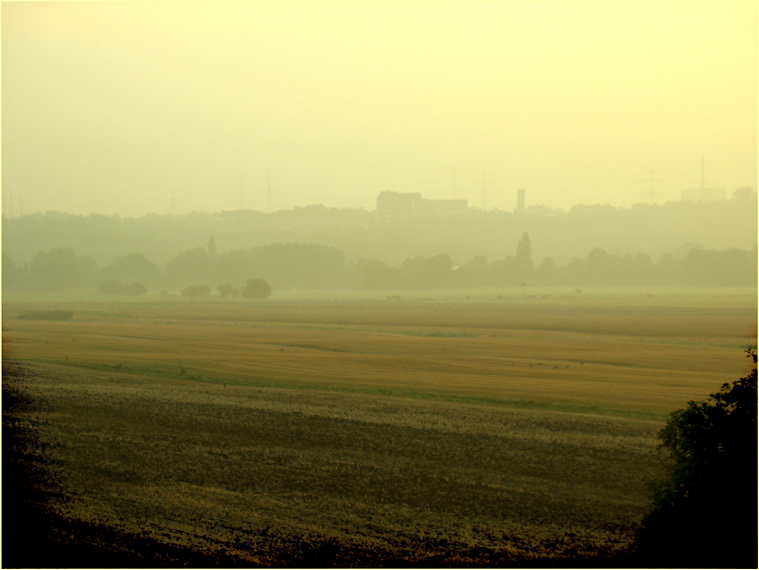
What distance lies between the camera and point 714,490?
9.14 m

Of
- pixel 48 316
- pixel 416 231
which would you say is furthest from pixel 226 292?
pixel 416 231

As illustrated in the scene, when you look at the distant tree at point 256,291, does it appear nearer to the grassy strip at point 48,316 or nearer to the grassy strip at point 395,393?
the grassy strip at point 48,316

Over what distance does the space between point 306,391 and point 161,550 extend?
14435 mm

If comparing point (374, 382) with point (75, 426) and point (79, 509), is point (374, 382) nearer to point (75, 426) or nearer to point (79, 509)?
point (75, 426)

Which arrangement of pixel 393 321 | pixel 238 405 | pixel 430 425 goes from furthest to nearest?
pixel 393 321 < pixel 238 405 < pixel 430 425

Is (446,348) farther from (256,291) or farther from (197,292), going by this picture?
(197,292)

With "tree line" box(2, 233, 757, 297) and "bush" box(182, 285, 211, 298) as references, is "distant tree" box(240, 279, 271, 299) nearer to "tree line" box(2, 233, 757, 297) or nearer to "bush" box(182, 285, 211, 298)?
"bush" box(182, 285, 211, 298)

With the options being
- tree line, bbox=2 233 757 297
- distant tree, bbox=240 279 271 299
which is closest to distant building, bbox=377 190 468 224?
tree line, bbox=2 233 757 297

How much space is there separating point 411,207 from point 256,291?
182 ft

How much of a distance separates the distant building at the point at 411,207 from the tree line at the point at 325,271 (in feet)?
59.8

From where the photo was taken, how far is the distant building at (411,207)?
472ft

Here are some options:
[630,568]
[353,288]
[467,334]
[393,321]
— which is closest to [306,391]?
[630,568]

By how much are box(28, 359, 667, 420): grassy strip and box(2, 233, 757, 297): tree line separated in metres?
85.8

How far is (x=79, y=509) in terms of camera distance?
13.0 m
